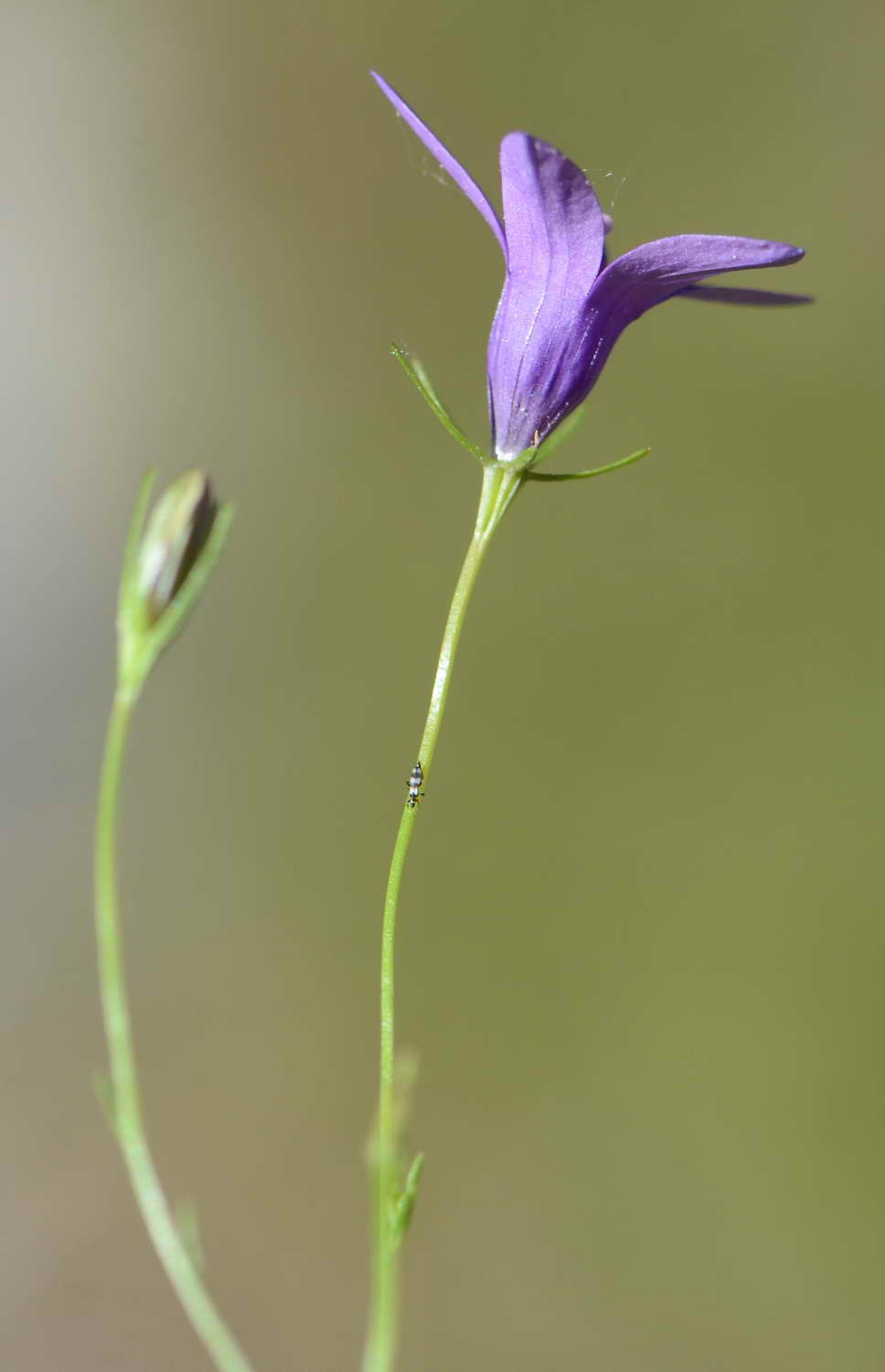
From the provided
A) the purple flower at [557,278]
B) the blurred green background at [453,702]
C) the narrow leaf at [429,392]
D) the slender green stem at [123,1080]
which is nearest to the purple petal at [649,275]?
the purple flower at [557,278]

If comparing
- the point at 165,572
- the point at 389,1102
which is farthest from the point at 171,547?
the point at 389,1102

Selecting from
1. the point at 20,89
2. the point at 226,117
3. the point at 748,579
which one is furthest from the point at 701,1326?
the point at 20,89

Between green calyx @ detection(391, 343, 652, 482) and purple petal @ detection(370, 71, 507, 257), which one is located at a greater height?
purple petal @ detection(370, 71, 507, 257)

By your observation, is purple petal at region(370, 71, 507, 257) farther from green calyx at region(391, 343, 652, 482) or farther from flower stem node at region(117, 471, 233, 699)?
flower stem node at region(117, 471, 233, 699)

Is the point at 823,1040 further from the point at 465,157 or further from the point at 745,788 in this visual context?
the point at 465,157

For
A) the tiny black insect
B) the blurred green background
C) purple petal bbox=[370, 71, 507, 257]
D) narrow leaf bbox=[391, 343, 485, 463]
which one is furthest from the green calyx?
the blurred green background

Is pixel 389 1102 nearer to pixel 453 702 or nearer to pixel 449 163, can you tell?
pixel 449 163
